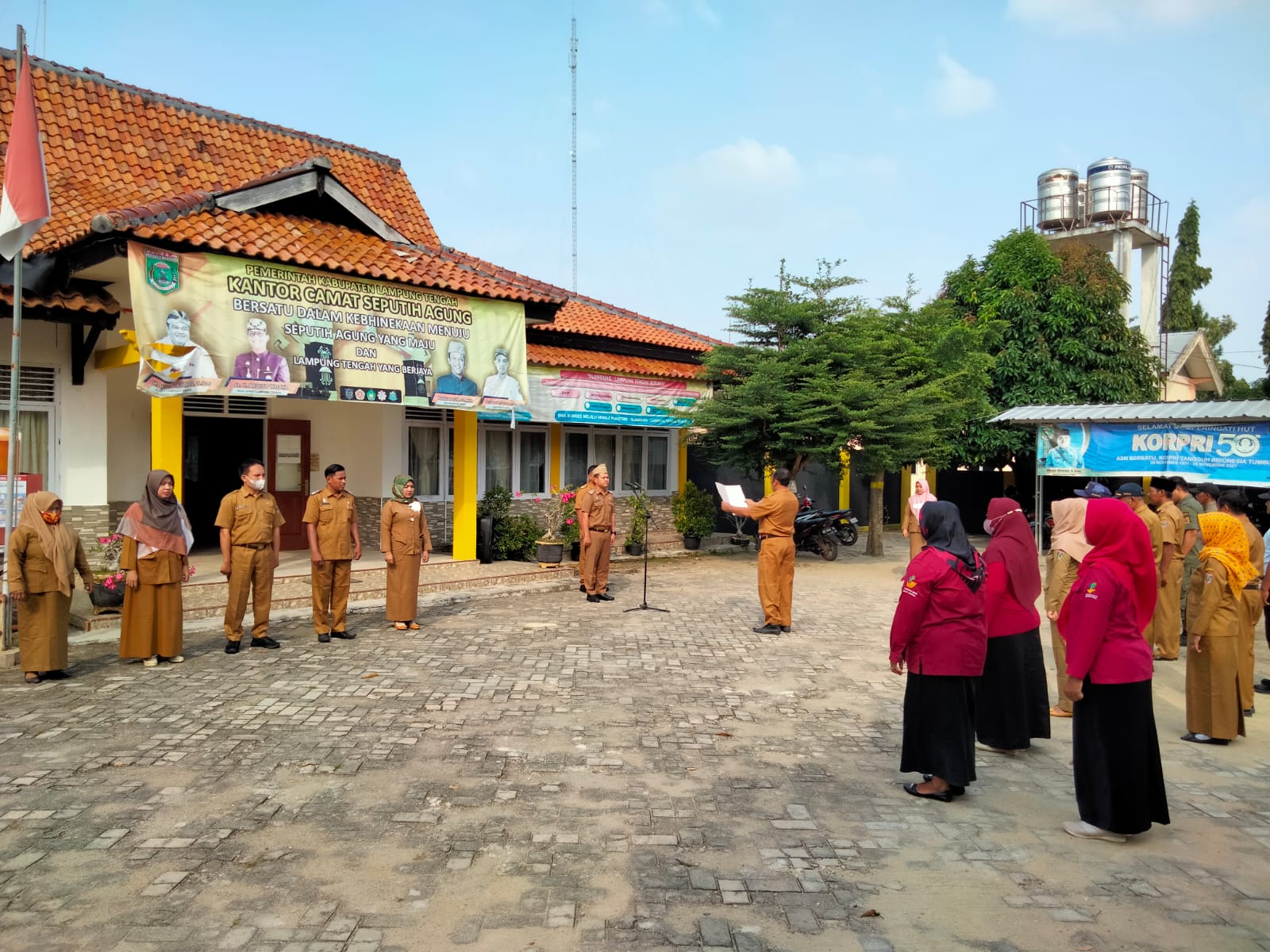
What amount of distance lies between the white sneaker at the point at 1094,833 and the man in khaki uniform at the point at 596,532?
7030mm

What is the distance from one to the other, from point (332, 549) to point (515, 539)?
5085mm

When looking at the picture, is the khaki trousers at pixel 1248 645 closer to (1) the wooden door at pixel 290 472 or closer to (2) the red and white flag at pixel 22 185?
(2) the red and white flag at pixel 22 185

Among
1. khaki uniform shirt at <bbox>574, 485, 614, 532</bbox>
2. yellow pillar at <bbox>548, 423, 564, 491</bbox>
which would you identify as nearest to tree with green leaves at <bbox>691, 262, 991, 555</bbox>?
yellow pillar at <bbox>548, 423, 564, 491</bbox>

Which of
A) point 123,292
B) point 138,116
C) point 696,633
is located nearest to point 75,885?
point 696,633

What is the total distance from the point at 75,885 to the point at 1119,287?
23.1 meters

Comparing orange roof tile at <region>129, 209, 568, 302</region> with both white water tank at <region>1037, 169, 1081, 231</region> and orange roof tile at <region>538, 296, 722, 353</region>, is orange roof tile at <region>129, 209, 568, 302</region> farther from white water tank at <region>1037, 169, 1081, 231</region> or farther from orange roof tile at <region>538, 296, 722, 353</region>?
white water tank at <region>1037, 169, 1081, 231</region>

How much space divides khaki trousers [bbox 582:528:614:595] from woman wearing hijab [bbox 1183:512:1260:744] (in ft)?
21.4

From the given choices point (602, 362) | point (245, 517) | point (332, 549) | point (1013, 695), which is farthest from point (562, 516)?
point (1013, 695)

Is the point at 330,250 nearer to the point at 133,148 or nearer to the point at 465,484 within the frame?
the point at 133,148

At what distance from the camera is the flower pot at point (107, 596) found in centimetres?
863

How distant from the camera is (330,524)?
834 cm

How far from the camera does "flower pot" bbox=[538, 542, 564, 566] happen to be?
1299 cm

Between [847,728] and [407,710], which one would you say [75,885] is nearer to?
[407,710]

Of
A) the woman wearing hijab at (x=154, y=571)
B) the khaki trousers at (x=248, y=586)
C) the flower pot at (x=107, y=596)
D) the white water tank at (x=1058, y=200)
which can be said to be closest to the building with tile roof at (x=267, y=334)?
the flower pot at (x=107, y=596)
